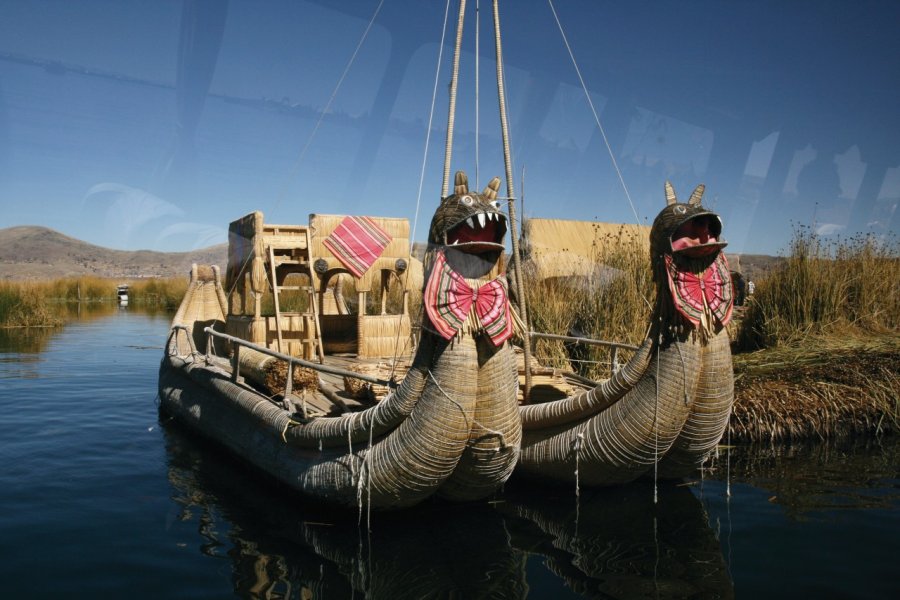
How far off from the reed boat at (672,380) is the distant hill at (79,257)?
8893 cm

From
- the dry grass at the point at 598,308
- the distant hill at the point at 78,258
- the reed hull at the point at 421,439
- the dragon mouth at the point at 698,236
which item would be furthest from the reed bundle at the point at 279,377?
the distant hill at the point at 78,258

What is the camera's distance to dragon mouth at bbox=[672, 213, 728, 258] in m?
5.04

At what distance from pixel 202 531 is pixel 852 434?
26.4 ft

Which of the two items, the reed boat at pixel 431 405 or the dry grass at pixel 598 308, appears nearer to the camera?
the reed boat at pixel 431 405

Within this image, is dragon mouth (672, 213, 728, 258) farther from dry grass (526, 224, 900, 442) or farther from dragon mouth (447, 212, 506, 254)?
dry grass (526, 224, 900, 442)

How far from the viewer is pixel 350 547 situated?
16.3 ft

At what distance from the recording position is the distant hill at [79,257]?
93000 millimetres

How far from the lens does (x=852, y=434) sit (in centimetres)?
882

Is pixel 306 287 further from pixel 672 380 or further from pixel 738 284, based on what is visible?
pixel 738 284

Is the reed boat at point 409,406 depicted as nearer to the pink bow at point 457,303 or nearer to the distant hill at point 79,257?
the pink bow at point 457,303

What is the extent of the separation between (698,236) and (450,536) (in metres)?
3.00

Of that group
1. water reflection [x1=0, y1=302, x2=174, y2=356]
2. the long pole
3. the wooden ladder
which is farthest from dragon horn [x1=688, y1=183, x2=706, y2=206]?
water reflection [x1=0, y1=302, x2=174, y2=356]

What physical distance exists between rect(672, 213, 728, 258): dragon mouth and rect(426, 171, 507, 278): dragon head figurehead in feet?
4.71

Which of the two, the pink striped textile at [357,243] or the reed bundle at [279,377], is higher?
the pink striped textile at [357,243]
